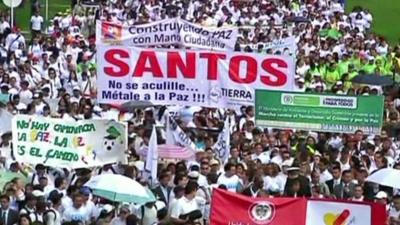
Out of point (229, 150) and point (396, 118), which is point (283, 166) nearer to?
point (229, 150)

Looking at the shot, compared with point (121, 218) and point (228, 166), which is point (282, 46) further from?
point (121, 218)

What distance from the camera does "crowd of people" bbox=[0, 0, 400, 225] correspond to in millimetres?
16094

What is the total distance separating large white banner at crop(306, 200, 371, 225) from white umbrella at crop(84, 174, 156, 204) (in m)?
2.03

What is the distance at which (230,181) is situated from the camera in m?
17.2

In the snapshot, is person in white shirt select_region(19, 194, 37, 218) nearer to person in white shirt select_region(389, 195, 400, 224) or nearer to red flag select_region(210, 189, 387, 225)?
red flag select_region(210, 189, 387, 225)

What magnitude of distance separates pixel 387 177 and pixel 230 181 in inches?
79.2

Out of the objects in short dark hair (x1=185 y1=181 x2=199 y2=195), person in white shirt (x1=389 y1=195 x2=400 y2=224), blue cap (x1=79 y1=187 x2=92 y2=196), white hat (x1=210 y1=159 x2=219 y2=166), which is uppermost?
white hat (x1=210 y1=159 x2=219 y2=166)

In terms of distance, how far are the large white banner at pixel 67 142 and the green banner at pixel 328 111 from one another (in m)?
2.45

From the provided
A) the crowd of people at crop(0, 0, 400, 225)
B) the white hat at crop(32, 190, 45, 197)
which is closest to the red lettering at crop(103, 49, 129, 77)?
the crowd of people at crop(0, 0, 400, 225)

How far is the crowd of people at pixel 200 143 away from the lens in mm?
16094

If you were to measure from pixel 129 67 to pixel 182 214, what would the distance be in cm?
380

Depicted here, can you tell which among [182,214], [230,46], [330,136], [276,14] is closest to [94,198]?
[182,214]

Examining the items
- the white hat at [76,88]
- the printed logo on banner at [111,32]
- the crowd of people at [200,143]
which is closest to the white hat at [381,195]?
the crowd of people at [200,143]

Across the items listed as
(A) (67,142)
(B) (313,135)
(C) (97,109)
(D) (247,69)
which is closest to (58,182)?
(A) (67,142)
